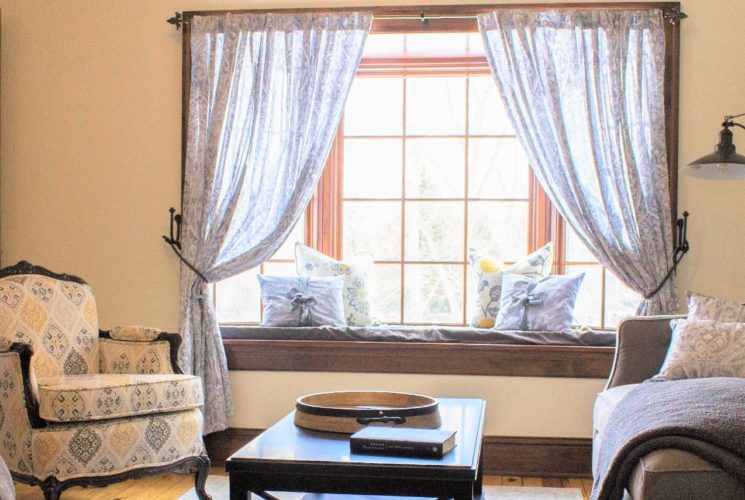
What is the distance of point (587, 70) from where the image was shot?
14.6ft

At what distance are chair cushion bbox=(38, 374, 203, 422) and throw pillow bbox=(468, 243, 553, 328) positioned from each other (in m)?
1.57

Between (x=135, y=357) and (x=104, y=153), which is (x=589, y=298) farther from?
(x=104, y=153)

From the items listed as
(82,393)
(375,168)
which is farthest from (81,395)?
(375,168)

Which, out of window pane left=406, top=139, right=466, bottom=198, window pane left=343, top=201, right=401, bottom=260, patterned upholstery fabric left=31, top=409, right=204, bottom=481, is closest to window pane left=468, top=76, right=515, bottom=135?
window pane left=406, top=139, right=466, bottom=198

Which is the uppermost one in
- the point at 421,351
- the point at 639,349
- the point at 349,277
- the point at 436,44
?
the point at 436,44

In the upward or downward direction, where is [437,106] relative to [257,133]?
upward

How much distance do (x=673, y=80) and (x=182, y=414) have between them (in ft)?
9.17

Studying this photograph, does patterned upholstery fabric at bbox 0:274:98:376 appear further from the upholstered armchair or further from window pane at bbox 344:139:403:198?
window pane at bbox 344:139:403:198

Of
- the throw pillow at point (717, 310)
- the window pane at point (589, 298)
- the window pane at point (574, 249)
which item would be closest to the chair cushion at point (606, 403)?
the throw pillow at point (717, 310)

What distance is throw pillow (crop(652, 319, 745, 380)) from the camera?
3361 millimetres

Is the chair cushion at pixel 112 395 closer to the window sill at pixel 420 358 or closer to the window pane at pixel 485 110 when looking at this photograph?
the window sill at pixel 420 358

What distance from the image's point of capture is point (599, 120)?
443cm

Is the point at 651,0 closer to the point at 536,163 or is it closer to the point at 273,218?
the point at 536,163

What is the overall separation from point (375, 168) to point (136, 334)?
5.71ft
